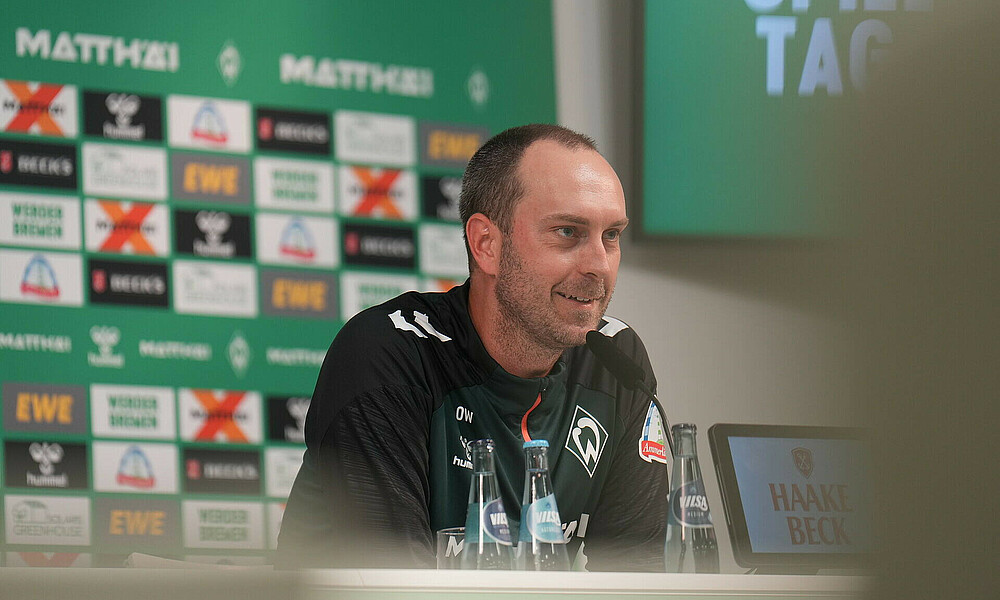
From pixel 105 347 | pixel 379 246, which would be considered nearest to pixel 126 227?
pixel 105 347

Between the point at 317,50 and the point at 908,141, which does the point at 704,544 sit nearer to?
the point at 908,141

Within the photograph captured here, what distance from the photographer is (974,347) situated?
13 centimetres

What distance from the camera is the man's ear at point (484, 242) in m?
1.47

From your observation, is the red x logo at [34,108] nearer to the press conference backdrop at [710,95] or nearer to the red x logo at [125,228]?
the red x logo at [125,228]

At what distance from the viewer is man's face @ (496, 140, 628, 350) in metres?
1.36

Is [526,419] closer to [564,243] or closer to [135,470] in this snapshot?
[564,243]

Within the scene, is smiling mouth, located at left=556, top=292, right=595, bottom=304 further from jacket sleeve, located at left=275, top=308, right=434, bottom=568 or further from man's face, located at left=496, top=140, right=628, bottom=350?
jacket sleeve, located at left=275, top=308, right=434, bottom=568

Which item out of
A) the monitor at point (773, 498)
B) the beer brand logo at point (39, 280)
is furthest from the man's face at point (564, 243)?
the beer brand logo at point (39, 280)

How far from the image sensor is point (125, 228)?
6.50 ft

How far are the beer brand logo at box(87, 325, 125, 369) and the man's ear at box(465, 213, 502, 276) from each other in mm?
845

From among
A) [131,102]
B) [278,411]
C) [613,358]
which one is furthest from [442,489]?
[131,102]

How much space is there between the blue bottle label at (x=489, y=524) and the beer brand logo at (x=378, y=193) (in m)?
1.29

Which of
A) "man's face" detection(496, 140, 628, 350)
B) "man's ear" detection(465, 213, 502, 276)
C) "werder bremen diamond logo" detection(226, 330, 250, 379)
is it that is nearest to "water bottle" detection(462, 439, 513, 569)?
"man's face" detection(496, 140, 628, 350)

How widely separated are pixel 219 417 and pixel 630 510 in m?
0.97
